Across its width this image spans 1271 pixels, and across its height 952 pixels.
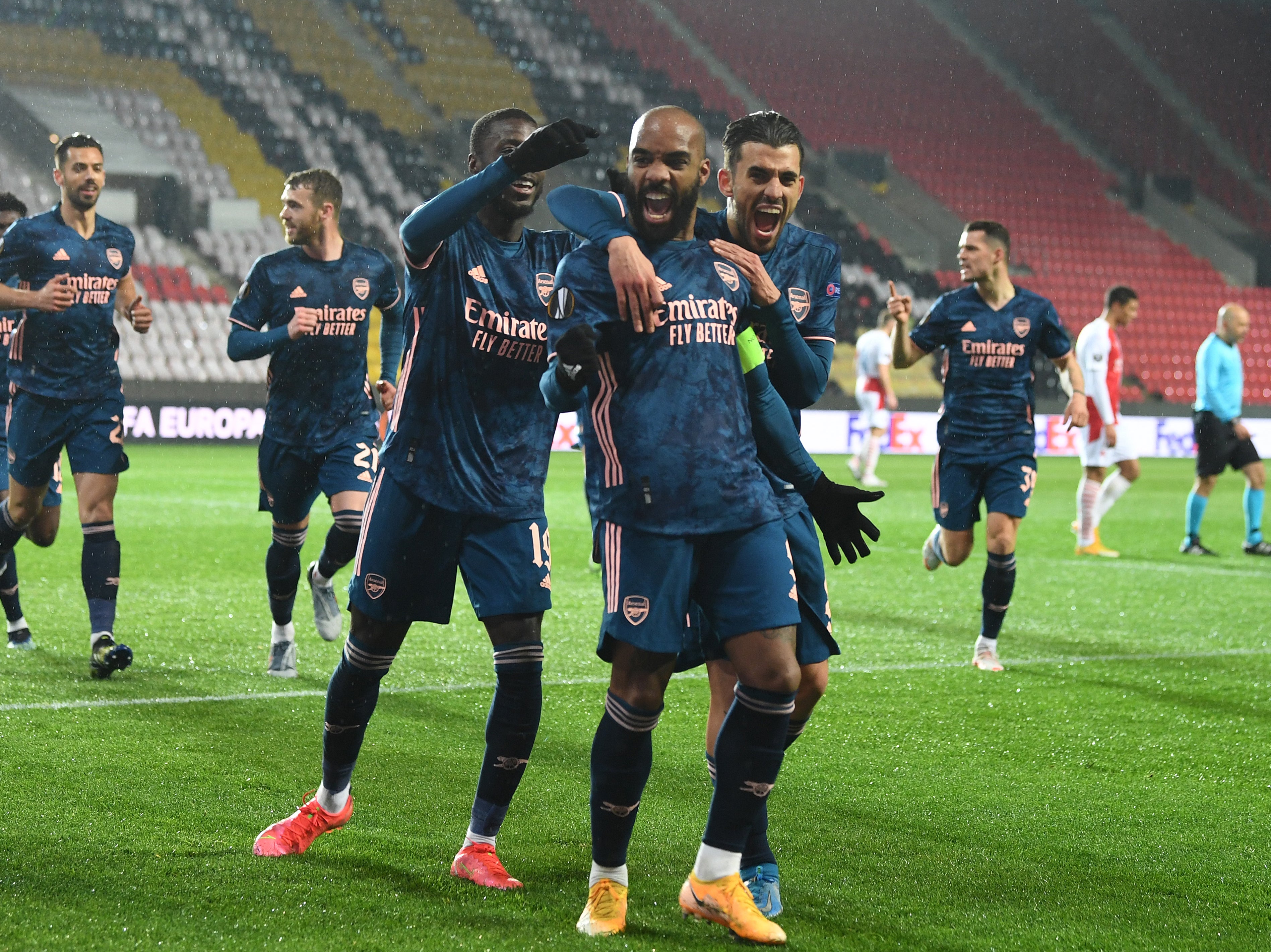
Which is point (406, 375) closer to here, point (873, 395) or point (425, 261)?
point (425, 261)

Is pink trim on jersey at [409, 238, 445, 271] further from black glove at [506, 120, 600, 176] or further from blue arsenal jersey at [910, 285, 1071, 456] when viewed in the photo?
blue arsenal jersey at [910, 285, 1071, 456]

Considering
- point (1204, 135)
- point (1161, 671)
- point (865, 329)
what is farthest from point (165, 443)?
point (1204, 135)

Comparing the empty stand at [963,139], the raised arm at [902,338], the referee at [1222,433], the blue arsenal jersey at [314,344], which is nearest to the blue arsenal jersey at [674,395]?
the blue arsenal jersey at [314,344]

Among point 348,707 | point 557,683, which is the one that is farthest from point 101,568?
point 348,707

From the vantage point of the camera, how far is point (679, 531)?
3021 millimetres

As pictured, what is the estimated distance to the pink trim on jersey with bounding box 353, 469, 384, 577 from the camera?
3598mm

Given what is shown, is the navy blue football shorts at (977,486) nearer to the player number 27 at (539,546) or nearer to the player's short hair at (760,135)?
the player number 27 at (539,546)

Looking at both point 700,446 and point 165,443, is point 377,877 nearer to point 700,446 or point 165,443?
point 700,446

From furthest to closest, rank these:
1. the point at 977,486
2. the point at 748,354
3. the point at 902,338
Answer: the point at 977,486
the point at 902,338
the point at 748,354

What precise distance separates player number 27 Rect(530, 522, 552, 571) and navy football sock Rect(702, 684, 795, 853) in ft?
2.31

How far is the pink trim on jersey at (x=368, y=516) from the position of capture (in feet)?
11.8

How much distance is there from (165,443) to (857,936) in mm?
18585

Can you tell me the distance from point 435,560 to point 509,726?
45 centimetres

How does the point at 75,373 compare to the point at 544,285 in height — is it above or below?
below
